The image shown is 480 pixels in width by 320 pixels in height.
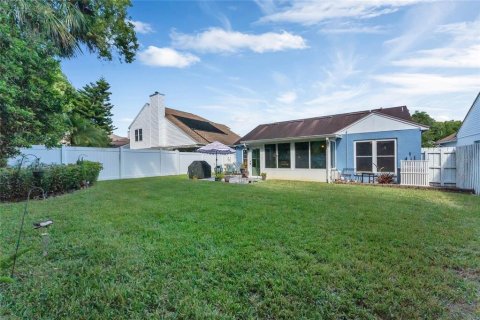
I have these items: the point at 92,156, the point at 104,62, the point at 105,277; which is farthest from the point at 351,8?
the point at 92,156

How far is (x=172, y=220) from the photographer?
16.9 feet

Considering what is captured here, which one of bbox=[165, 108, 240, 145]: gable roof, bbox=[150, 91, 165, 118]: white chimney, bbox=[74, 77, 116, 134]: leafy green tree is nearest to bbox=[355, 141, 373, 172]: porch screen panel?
bbox=[165, 108, 240, 145]: gable roof

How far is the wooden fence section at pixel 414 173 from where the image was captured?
1072 centimetres

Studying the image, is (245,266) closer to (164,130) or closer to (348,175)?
(348,175)

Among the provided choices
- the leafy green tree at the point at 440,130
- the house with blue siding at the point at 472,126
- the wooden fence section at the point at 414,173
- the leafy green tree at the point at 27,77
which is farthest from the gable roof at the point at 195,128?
the leafy green tree at the point at 440,130

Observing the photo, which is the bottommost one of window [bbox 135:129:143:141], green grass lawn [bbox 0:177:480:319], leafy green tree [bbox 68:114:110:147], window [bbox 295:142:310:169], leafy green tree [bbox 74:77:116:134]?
green grass lawn [bbox 0:177:480:319]

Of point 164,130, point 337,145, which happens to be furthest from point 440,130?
point 164,130

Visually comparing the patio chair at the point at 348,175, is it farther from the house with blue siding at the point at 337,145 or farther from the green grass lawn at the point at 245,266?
the green grass lawn at the point at 245,266

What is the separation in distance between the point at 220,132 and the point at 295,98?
1369cm

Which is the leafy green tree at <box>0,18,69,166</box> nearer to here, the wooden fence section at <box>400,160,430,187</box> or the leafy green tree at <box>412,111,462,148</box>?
the wooden fence section at <box>400,160,430,187</box>

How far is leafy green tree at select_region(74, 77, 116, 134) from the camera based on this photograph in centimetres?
3189

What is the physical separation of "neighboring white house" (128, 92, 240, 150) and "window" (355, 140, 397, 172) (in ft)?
44.9

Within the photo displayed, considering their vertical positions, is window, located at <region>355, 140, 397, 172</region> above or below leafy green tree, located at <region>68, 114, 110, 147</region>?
below

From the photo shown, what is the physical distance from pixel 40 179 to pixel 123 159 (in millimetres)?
7645
